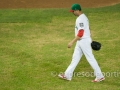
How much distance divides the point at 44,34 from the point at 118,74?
4.61m

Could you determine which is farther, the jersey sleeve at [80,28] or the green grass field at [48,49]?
the green grass field at [48,49]

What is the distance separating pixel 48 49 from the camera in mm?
9875

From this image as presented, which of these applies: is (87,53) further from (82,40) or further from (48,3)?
(48,3)

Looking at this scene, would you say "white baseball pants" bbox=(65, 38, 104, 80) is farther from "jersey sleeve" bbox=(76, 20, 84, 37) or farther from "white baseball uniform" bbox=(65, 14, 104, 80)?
"jersey sleeve" bbox=(76, 20, 84, 37)

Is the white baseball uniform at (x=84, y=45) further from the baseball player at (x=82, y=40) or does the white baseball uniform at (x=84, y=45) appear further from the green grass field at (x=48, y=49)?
the green grass field at (x=48, y=49)

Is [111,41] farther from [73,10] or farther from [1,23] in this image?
[1,23]

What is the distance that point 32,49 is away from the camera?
9.91m

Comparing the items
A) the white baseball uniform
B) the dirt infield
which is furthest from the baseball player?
the dirt infield

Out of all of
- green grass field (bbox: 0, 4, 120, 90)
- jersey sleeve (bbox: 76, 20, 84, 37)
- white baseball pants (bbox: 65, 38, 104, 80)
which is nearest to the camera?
jersey sleeve (bbox: 76, 20, 84, 37)

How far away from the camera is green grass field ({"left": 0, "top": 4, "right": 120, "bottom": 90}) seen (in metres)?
7.39

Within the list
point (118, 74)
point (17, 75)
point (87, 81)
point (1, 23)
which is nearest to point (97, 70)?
point (87, 81)

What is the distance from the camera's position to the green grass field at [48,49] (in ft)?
24.2

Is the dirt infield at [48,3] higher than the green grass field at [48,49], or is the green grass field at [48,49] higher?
the dirt infield at [48,3]

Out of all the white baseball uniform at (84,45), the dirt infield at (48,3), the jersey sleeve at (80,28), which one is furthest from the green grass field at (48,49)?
the dirt infield at (48,3)
